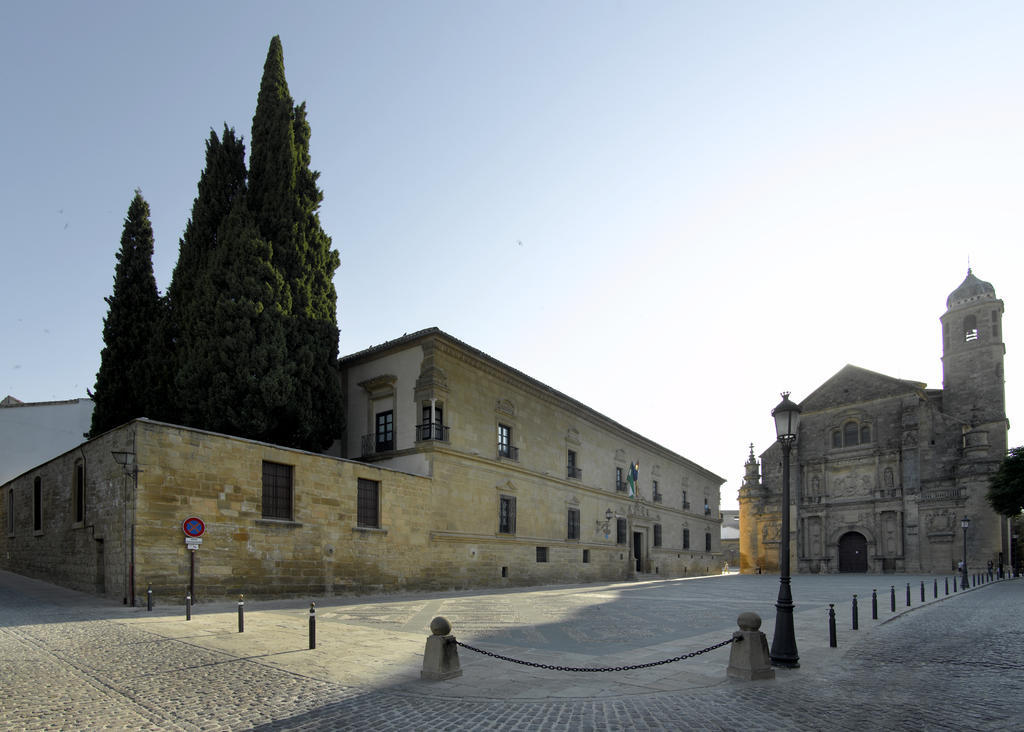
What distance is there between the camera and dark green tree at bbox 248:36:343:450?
22.2 m

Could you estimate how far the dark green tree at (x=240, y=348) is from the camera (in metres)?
20.8

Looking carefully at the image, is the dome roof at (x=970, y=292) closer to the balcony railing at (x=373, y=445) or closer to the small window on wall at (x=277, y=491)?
the balcony railing at (x=373, y=445)

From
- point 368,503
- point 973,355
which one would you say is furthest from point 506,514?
point 973,355

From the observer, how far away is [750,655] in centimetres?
766

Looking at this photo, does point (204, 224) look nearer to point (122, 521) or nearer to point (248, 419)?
point (248, 419)

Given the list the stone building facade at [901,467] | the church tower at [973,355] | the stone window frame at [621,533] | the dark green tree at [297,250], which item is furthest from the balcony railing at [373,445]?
the church tower at [973,355]

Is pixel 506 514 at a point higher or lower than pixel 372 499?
lower

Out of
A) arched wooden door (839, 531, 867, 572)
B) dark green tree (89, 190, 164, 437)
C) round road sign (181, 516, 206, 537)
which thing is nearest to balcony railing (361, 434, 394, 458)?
dark green tree (89, 190, 164, 437)

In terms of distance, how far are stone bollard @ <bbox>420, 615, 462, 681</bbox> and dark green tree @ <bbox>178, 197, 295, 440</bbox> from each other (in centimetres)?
1526

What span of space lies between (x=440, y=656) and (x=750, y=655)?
3.76m

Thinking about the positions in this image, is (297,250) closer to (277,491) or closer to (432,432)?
(432,432)

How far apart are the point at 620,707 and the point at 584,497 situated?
2722 centimetres

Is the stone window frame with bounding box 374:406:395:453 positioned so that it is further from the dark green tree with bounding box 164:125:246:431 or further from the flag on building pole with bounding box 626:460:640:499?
the flag on building pole with bounding box 626:460:640:499

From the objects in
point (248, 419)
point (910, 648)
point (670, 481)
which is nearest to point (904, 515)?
point (670, 481)
